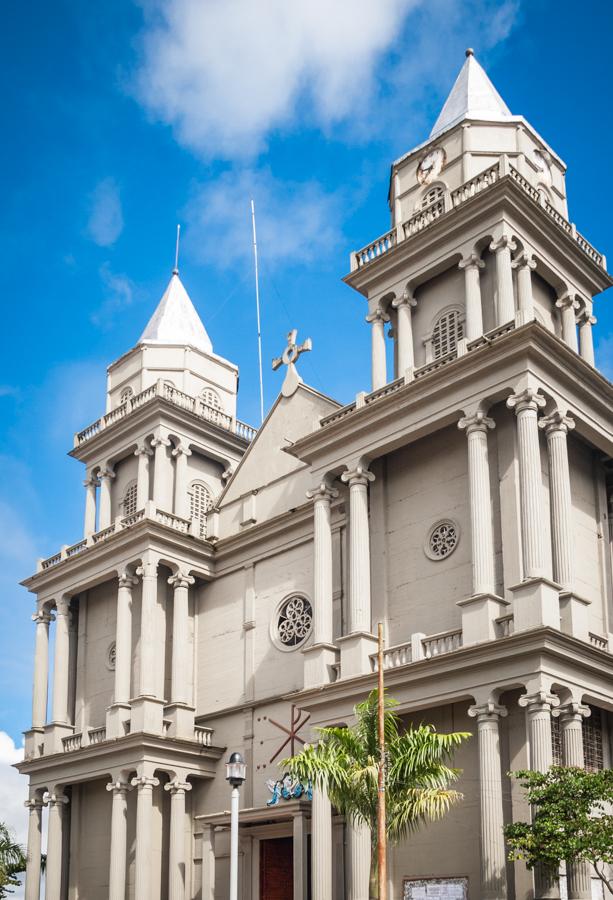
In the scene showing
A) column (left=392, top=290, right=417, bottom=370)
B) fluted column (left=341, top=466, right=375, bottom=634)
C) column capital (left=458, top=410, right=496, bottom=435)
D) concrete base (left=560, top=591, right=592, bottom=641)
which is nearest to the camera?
concrete base (left=560, top=591, right=592, bottom=641)

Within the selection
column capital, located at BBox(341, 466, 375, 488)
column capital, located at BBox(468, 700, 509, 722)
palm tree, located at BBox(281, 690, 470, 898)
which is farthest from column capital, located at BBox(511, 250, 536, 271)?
palm tree, located at BBox(281, 690, 470, 898)

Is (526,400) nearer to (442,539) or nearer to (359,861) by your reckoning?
(442,539)

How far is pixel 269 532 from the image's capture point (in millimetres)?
37094

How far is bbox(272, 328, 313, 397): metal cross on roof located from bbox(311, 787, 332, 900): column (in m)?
14.3

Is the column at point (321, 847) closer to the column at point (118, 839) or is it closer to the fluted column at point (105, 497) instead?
the column at point (118, 839)

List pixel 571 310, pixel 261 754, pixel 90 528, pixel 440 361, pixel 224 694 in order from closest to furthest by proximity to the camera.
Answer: pixel 440 361
pixel 571 310
pixel 261 754
pixel 224 694
pixel 90 528

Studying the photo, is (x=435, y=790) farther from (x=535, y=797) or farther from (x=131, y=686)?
(x=131, y=686)

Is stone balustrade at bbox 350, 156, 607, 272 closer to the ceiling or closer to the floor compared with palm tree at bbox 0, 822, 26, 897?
closer to the ceiling

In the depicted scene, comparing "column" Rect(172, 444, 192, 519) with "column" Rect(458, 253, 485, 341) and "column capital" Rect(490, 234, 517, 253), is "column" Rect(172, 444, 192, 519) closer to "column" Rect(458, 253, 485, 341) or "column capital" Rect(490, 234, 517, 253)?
"column" Rect(458, 253, 485, 341)

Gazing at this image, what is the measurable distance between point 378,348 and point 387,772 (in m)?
15.0

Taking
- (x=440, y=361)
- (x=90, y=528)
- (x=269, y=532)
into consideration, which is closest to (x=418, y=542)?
(x=440, y=361)

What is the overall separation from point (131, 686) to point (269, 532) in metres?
7.40

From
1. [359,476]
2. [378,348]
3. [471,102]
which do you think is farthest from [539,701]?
[471,102]

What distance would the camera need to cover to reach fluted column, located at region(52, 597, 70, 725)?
4038 centimetres
